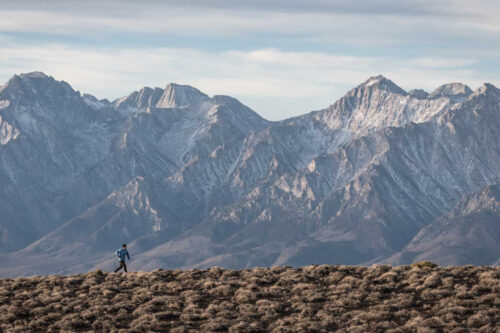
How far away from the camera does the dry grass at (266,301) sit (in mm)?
60969

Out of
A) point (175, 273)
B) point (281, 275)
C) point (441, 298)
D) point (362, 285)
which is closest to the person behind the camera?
point (441, 298)

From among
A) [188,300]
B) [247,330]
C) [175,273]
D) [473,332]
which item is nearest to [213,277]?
[175,273]

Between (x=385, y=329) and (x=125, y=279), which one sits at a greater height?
(x=125, y=279)

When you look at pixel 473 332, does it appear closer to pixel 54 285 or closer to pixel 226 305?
pixel 226 305

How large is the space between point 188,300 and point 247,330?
33.7 ft

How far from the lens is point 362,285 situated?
71.8 m

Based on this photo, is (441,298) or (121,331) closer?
(121,331)

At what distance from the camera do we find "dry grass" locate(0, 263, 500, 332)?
61.0 meters

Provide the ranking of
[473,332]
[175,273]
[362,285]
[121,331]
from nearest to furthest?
[473,332] < [121,331] < [362,285] < [175,273]

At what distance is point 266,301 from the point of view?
67375mm

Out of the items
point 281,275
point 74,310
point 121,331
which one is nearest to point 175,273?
point 281,275

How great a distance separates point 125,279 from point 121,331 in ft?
67.3

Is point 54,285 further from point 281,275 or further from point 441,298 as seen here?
point 441,298

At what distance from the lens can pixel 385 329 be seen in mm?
58500
